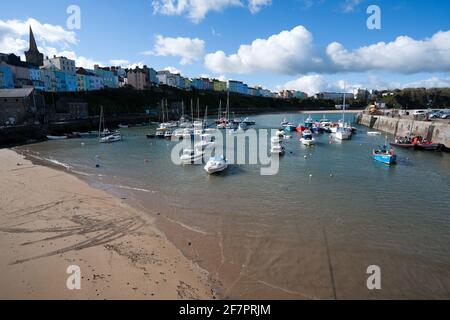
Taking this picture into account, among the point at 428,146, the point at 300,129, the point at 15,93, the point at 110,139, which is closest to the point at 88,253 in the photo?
the point at 428,146

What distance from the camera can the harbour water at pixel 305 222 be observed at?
9945 millimetres

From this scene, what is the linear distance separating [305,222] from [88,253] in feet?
31.5

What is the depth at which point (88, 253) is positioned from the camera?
36.9 feet

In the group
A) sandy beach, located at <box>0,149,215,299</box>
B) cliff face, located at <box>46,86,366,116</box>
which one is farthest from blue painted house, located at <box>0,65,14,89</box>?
sandy beach, located at <box>0,149,215,299</box>

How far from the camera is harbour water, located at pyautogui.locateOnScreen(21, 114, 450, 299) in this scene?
32.6 feet

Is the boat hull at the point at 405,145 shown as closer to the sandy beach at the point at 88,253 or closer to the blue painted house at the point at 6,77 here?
the sandy beach at the point at 88,253

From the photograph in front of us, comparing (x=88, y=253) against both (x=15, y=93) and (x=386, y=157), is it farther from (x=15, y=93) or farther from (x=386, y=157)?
(x=15, y=93)

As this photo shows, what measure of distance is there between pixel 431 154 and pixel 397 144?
4.70 metres

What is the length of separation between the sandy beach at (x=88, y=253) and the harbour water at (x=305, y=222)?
95 cm

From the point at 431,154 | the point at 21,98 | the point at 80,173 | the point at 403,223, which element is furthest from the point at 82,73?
the point at 403,223

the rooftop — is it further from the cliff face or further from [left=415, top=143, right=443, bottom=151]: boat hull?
[left=415, top=143, right=443, bottom=151]: boat hull

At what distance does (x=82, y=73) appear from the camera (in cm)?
10169

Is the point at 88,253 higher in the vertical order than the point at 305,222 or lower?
higher
